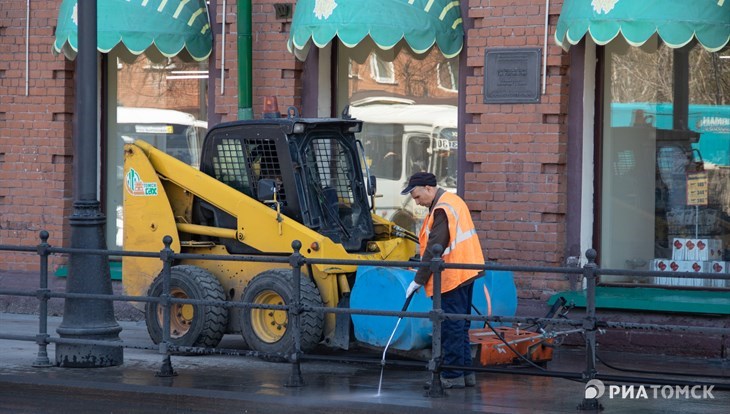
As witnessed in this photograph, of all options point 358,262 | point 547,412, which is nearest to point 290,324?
point 358,262

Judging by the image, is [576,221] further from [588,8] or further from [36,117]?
[36,117]

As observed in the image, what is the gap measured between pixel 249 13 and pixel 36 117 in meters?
3.28

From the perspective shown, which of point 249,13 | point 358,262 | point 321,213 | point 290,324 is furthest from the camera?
point 249,13

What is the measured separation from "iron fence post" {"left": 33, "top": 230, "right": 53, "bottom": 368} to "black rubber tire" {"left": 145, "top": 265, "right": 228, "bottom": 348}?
44.3 inches

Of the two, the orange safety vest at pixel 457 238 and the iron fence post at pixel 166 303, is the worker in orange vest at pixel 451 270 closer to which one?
the orange safety vest at pixel 457 238

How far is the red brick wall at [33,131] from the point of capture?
15.9m

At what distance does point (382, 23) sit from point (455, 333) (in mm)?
4459

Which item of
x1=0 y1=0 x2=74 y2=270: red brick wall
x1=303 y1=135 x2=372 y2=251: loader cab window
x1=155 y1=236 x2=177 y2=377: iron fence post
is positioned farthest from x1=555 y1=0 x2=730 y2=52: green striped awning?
x1=0 y1=0 x2=74 y2=270: red brick wall

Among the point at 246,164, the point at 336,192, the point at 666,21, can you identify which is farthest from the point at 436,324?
the point at 666,21

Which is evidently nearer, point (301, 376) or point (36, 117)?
point (301, 376)

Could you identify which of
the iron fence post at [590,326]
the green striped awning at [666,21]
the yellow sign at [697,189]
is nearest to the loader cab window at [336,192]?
the green striped awning at [666,21]

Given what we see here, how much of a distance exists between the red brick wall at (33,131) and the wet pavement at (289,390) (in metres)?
4.18

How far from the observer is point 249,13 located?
1471cm

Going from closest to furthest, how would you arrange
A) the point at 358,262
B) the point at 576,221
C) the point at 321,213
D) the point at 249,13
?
1. the point at 358,262
2. the point at 321,213
3. the point at 576,221
4. the point at 249,13
